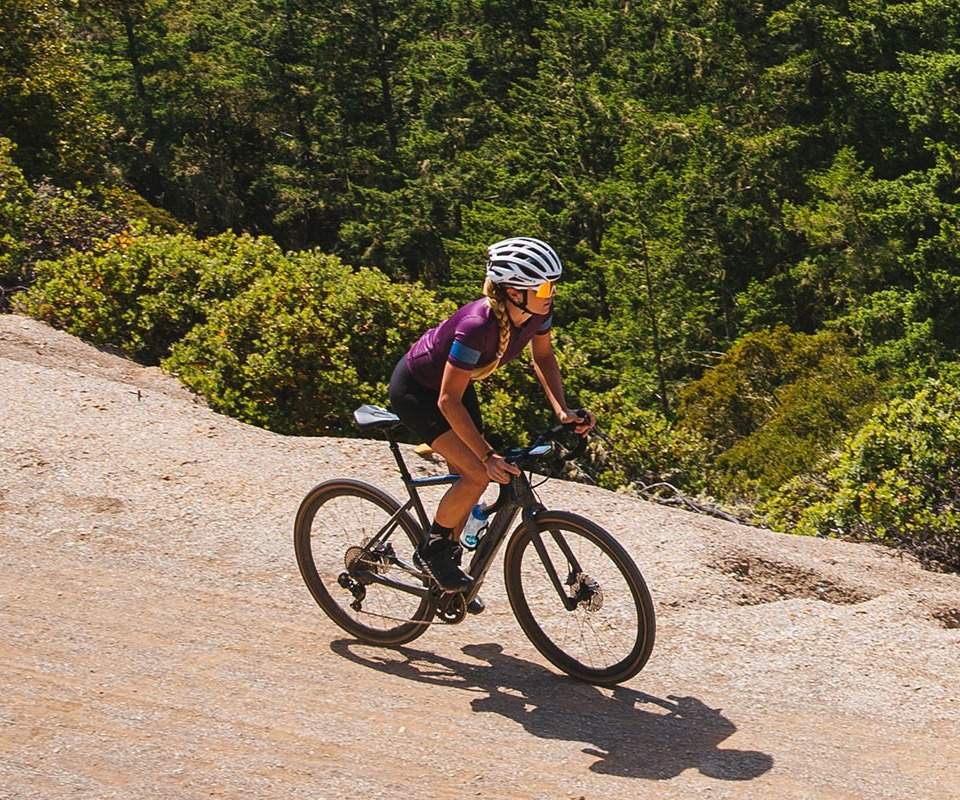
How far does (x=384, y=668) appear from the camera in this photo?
6500mm

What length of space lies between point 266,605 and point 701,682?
2440mm

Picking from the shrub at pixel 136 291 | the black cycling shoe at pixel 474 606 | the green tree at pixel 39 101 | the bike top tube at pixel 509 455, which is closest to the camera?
the bike top tube at pixel 509 455

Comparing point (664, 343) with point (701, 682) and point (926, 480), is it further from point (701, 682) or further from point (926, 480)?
point (701, 682)

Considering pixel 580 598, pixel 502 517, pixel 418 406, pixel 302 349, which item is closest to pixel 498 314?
pixel 418 406

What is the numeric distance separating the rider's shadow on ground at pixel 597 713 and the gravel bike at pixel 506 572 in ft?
0.43

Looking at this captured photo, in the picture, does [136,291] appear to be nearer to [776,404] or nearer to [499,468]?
[499,468]

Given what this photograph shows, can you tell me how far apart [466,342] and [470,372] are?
6.0 inches

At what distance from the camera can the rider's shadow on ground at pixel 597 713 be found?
5625mm

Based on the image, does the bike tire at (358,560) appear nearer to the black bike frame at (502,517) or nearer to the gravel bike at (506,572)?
the gravel bike at (506,572)

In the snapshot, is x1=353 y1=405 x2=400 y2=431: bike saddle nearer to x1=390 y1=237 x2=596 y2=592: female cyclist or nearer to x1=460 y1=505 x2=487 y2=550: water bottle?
x1=390 y1=237 x2=596 y2=592: female cyclist

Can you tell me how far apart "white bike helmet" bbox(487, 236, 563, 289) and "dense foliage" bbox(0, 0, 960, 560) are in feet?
25.7

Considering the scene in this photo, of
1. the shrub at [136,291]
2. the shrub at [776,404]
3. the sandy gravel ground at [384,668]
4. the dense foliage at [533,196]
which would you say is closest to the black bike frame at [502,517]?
the sandy gravel ground at [384,668]

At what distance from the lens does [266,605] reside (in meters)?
7.19

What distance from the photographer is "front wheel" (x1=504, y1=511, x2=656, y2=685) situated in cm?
606
